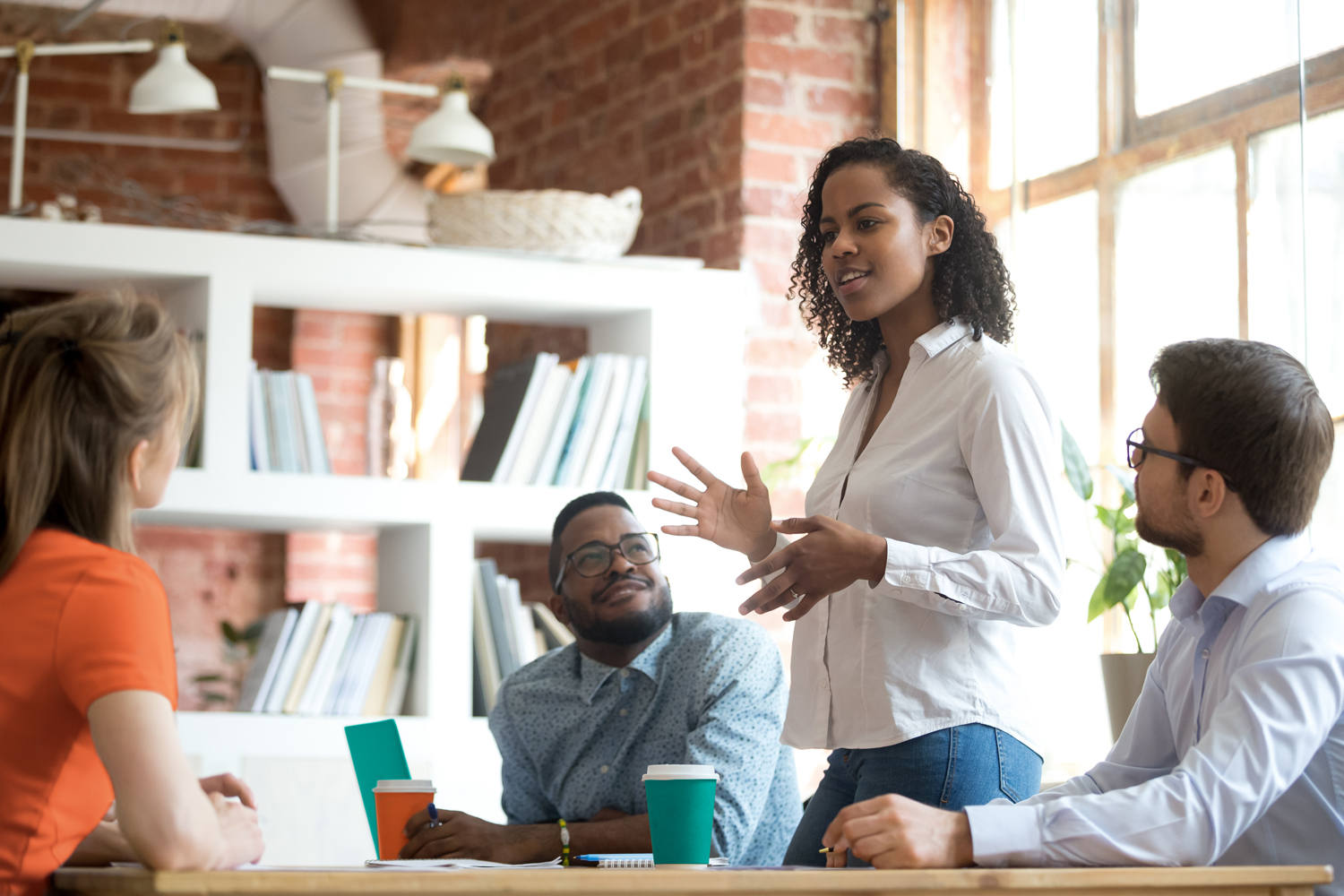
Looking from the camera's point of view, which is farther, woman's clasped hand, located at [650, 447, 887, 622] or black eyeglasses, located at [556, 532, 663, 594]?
→ black eyeglasses, located at [556, 532, 663, 594]

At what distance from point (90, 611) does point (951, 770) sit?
2.94ft

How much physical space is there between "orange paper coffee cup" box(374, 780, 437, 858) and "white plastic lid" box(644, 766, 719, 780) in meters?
0.43

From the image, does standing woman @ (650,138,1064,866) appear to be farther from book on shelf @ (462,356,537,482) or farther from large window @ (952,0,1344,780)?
book on shelf @ (462,356,537,482)

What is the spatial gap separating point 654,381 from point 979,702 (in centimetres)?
178

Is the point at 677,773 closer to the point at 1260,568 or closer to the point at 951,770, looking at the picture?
the point at 951,770

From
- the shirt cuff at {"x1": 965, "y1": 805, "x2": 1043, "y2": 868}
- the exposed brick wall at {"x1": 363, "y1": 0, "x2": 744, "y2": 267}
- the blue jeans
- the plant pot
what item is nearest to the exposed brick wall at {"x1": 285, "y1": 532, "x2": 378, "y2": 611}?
the exposed brick wall at {"x1": 363, "y1": 0, "x2": 744, "y2": 267}

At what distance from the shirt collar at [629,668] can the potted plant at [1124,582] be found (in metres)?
0.72

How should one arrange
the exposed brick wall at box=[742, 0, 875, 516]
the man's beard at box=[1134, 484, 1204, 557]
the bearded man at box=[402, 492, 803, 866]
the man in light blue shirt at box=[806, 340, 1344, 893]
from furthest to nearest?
the exposed brick wall at box=[742, 0, 875, 516] → the bearded man at box=[402, 492, 803, 866] → the man's beard at box=[1134, 484, 1204, 557] → the man in light blue shirt at box=[806, 340, 1344, 893]

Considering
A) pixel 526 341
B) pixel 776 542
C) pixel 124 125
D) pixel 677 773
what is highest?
pixel 124 125

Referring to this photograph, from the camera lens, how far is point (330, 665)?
9.99 feet

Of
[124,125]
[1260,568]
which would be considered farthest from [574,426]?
[124,125]

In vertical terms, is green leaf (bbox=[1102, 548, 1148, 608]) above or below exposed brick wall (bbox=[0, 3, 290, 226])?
below

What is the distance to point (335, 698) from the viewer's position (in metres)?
3.04

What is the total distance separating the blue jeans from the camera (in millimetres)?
1541
